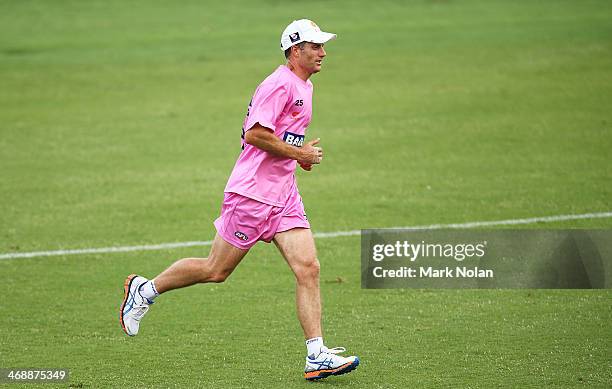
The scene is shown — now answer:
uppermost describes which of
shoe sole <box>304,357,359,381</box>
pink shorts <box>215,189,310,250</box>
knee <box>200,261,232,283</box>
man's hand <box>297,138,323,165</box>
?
man's hand <box>297,138,323,165</box>

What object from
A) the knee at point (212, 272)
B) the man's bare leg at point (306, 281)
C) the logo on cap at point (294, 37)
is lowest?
the man's bare leg at point (306, 281)

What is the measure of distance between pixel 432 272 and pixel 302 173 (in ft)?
17.1

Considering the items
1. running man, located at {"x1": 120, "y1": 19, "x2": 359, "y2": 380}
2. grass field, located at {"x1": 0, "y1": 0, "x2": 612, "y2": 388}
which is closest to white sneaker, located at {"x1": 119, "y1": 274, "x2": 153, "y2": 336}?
grass field, located at {"x1": 0, "y1": 0, "x2": 612, "y2": 388}

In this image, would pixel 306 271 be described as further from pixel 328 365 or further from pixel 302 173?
pixel 302 173

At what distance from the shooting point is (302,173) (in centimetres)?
1627

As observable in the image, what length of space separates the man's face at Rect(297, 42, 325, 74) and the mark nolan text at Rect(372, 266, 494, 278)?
3140 mm

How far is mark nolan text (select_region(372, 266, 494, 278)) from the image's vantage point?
11219 mm

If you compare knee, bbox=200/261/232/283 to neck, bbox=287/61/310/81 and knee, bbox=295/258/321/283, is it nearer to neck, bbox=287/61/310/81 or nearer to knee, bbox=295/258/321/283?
knee, bbox=295/258/321/283

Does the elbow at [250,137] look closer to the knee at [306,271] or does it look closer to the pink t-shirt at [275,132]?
the pink t-shirt at [275,132]

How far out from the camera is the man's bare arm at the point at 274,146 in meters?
8.48

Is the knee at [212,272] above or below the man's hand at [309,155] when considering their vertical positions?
below

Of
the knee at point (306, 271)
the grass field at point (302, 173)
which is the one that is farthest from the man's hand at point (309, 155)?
the grass field at point (302, 173)

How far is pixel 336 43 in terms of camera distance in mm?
24766

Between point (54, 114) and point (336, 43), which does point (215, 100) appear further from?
point (336, 43)
